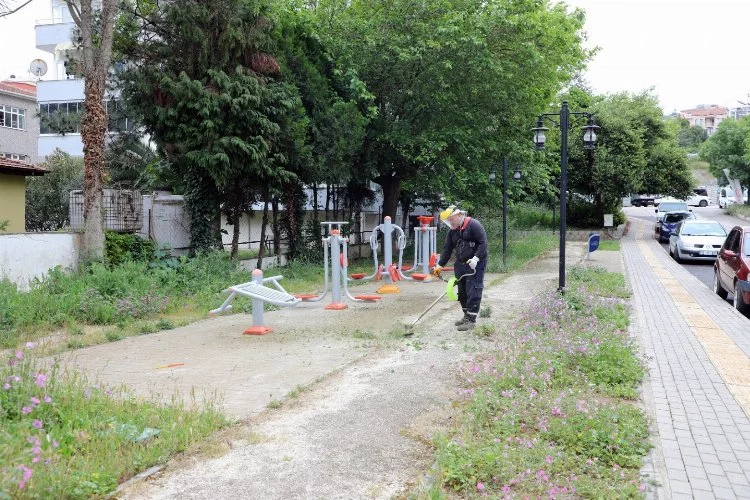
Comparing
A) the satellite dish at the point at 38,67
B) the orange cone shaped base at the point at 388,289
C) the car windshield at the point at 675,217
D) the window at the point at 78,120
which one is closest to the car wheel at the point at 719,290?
the orange cone shaped base at the point at 388,289

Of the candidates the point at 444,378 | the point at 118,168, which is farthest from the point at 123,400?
the point at 118,168

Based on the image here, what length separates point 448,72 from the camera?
18.2 m

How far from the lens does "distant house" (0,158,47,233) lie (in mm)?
16438

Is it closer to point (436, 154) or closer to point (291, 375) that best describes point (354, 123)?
point (436, 154)

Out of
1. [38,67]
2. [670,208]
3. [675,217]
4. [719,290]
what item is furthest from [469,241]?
[670,208]

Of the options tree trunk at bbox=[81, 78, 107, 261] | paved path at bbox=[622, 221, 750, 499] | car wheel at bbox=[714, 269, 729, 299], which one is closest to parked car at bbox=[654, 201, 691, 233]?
car wheel at bbox=[714, 269, 729, 299]

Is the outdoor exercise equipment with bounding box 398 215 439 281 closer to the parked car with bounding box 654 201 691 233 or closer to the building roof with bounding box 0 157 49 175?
the building roof with bounding box 0 157 49 175

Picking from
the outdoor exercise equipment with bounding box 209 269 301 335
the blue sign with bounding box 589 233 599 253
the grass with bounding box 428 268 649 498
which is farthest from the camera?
the blue sign with bounding box 589 233 599 253

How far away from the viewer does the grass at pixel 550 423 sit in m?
4.15

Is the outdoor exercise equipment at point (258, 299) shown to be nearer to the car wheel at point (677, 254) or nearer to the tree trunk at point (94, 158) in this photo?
the tree trunk at point (94, 158)

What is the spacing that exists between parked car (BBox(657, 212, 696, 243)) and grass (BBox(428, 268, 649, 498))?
2615 centimetres

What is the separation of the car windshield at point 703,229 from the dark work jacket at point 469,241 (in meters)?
16.0

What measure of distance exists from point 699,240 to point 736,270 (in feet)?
34.8

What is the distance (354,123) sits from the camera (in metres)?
17.2
